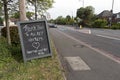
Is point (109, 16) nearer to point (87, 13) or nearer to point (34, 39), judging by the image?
point (87, 13)

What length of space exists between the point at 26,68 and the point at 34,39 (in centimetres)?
144

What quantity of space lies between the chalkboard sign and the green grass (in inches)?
10.2

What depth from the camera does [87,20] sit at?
8669 cm

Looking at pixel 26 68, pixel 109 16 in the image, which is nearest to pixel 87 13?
pixel 109 16

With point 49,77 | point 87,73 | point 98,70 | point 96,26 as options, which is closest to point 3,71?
point 49,77

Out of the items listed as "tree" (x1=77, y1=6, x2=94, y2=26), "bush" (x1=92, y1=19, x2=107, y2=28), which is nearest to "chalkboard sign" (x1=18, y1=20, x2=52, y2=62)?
"bush" (x1=92, y1=19, x2=107, y2=28)

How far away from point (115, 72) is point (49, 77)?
2321mm

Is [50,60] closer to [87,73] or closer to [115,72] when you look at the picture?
[87,73]

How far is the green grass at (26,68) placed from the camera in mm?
6047

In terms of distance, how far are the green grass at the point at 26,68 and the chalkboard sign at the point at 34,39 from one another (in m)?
0.26

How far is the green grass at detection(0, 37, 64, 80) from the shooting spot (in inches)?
238

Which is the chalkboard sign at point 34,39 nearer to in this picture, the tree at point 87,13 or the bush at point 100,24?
the bush at point 100,24

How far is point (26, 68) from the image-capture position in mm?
6906

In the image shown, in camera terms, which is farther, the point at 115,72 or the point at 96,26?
the point at 96,26
